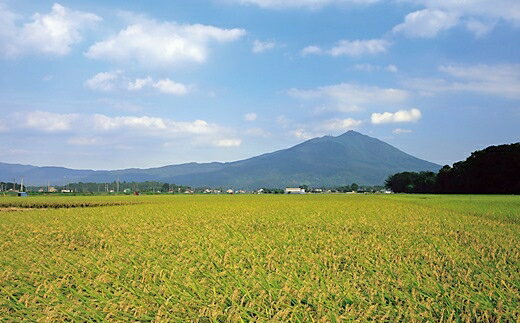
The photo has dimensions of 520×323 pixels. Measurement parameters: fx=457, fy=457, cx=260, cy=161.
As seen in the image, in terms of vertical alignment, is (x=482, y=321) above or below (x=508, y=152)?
below

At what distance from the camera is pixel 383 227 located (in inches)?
630

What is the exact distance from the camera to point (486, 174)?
7919cm

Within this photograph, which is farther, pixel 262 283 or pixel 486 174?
pixel 486 174

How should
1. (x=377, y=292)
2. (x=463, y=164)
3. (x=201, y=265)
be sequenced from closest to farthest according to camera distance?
(x=377, y=292) → (x=201, y=265) → (x=463, y=164)

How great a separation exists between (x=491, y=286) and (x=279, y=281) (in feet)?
8.91

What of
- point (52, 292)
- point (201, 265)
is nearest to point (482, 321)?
point (201, 265)

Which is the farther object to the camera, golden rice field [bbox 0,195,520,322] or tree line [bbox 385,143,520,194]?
tree line [bbox 385,143,520,194]

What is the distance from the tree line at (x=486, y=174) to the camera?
74.8 metres

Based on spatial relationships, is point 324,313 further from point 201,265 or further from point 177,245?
point 177,245

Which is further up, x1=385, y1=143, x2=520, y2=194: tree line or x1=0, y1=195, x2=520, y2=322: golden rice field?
x1=385, y1=143, x2=520, y2=194: tree line

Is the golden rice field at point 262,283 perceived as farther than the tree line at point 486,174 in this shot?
No

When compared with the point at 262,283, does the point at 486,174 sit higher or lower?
higher

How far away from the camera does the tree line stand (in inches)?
2943

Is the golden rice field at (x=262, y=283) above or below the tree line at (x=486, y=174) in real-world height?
below
